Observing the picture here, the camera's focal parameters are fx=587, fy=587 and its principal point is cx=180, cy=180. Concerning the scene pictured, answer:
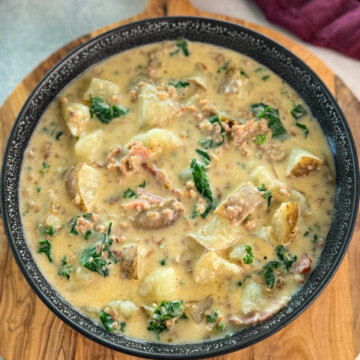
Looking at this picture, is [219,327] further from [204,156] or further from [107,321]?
[204,156]

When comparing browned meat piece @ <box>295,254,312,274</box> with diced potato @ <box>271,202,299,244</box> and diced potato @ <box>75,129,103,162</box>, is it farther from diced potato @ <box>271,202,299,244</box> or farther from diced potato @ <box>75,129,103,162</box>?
diced potato @ <box>75,129,103,162</box>

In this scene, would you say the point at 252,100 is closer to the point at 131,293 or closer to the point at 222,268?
the point at 222,268

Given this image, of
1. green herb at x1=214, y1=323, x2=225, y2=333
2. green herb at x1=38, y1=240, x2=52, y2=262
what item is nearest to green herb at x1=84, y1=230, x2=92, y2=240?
green herb at x1=38, y1=240, x2=52, y2=262

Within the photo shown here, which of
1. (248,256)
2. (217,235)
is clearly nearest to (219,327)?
(248,256)

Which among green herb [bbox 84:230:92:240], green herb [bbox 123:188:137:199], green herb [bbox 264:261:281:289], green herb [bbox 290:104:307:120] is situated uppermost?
green herb [bbox 290:104:307:120]

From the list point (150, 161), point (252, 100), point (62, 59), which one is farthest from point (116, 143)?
point (252, 100)

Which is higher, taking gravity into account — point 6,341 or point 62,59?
point 62,59
